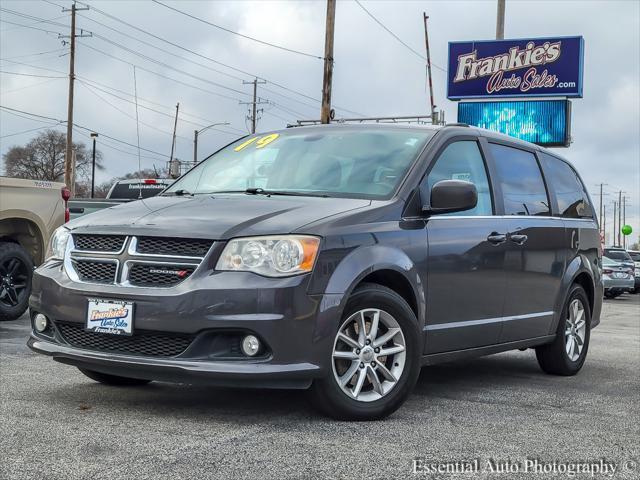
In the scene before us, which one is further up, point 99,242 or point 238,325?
point 99,242

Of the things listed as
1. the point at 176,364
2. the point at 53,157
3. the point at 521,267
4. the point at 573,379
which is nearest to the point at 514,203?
the point at 521,267

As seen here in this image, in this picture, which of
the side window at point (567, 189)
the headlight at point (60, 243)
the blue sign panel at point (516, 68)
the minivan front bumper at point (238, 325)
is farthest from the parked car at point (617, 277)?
the minivan front bumper at point (238, 325)

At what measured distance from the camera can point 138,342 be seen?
4676mm

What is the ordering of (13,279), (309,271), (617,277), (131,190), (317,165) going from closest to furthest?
(309,271), (317,165), (13,279), (131,190), (617,277)

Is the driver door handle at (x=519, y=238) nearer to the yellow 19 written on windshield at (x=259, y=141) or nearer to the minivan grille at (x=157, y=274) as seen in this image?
the yellow 19 written on windshield at (x=259, y=141)

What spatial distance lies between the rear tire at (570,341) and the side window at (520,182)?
2.84 ft

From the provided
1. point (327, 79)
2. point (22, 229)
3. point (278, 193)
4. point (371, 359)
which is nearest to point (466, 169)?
point (278, 193)

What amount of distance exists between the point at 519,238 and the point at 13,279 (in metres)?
5.63

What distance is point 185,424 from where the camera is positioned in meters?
4.56

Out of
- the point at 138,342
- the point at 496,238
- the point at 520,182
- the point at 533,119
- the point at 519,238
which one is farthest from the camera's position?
the point at 533,119

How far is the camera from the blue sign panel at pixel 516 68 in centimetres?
3041

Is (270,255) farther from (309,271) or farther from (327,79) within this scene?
(327,79)

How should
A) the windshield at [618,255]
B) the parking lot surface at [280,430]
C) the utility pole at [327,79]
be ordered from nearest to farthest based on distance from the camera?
the parking lot surface at [280,430] → the utility pole at [327,79] → the windshield at [618,255]

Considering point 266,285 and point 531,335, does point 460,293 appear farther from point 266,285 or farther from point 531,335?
point 266,285
